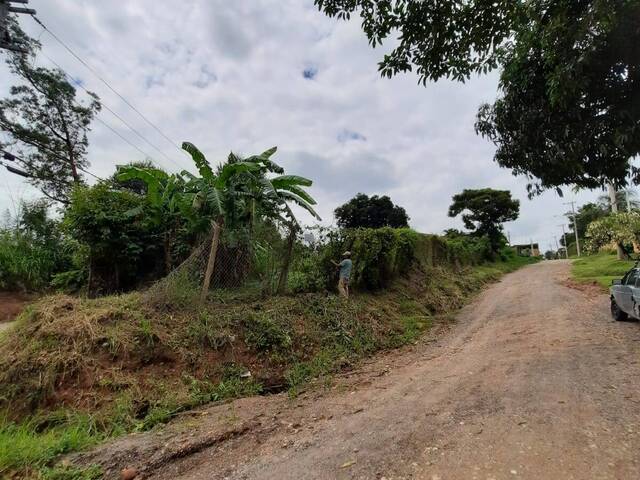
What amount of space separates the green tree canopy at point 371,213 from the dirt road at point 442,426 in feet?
97.6

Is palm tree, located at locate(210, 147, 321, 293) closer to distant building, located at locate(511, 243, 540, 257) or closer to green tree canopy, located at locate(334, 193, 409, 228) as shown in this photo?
green tree canopy, located at locate(334, 193, 409, 228)

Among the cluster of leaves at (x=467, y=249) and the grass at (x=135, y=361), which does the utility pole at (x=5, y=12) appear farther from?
the cluster of leaves at (x=467, y=249)

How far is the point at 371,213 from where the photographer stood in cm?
3653

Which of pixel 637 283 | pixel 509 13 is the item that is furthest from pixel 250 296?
pixel 637 283

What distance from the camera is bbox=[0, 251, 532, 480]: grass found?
4.50 metres

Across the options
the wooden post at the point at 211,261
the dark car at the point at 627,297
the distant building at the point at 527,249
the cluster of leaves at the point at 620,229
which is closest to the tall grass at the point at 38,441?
the wooden post at the point at 211,261

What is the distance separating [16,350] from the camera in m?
5.52

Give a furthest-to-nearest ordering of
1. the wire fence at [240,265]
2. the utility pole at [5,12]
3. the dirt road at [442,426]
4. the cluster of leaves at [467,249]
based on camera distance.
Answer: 1. the cluster of leaves at [467,249]
2. the utility pole at [5,12]
3. the wire fence at [240,265]
4. the dirt road at [442,426]

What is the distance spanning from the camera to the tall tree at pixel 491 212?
36.7 metres

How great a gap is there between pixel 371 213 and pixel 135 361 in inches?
1268

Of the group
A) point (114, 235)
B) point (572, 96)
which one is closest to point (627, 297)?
point (572, 96)

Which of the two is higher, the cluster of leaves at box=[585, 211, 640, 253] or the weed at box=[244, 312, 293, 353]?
the cluster of leaves at box=[585, 211, 640, 253]

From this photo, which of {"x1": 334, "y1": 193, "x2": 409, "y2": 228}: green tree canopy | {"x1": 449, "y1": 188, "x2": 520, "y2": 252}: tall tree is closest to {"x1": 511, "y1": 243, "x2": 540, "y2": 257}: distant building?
{"x1": 449, "y1": 188, "x2": 520, "y2": 252}: tall tree

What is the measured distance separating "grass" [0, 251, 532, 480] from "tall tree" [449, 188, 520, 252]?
3262cm
